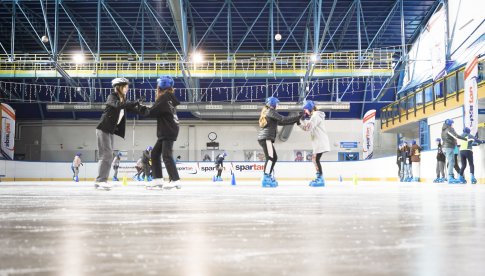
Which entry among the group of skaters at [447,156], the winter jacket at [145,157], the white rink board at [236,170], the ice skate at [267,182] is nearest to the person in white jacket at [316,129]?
the ice skate at [267,182]

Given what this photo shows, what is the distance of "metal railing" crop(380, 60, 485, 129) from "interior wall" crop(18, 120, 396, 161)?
6.98 ft

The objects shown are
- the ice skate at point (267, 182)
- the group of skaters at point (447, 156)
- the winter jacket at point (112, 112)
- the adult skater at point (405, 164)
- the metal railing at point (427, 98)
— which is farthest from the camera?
the metal railing at point (427, 98)

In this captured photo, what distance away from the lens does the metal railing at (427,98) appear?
18.7 metres

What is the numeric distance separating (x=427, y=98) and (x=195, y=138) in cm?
1479

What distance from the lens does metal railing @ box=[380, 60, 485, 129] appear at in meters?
18.7

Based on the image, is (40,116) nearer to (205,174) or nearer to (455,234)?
(205,174)

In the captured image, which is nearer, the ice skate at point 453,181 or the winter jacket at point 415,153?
the ice skate at point 453,181

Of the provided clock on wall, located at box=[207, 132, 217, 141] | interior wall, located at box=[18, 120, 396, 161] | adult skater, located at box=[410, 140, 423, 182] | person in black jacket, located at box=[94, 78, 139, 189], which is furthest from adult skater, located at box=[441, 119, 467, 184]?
clock on wall, located at box=[207, 132, 217, 141]

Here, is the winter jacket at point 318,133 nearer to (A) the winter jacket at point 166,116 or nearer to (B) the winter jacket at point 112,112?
(A) the winter jacket at point 166,116

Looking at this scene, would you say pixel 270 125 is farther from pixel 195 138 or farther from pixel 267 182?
pixel 195 138

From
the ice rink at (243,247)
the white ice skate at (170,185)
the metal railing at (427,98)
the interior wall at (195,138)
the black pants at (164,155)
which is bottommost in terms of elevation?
the white ice skate at (170,185)

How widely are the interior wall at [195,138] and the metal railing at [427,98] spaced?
2127mm

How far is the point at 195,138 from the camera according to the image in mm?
31375

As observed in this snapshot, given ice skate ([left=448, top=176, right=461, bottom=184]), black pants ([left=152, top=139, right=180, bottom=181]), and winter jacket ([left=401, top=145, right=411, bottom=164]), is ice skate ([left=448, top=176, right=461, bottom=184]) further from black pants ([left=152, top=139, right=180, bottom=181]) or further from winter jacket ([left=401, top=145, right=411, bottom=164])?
black pants ([left=152, top=139, right=180, bottom=181])
